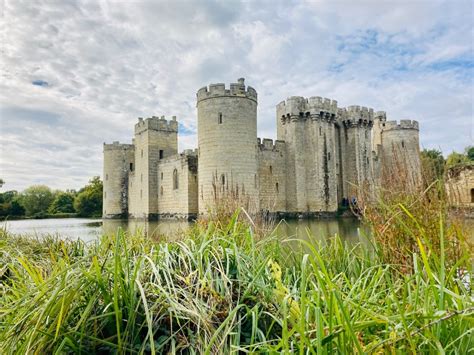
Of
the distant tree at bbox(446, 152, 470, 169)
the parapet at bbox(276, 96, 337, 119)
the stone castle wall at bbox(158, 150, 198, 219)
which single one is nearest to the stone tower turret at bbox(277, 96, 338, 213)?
the parapet at bbox(276, 96, 337, 119)

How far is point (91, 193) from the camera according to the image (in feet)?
129

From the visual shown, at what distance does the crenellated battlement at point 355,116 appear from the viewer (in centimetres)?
2441

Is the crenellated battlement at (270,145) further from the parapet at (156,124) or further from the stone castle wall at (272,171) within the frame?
the parapet at (156,124)

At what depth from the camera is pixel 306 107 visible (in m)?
21.8

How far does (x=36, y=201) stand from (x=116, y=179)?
20.2 m

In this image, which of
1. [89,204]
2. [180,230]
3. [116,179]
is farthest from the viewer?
[89,204]

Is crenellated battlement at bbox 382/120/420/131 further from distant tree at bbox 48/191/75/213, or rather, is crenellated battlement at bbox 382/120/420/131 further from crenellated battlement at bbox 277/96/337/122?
distant tree at bbox 48/191/75/213

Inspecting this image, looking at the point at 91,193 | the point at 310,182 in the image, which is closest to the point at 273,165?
the point at 310,182

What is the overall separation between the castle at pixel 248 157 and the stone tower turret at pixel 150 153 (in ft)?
0.22

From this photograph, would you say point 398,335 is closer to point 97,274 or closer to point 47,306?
point 97,274

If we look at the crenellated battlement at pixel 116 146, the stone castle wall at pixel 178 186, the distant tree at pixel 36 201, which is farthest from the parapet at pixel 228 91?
the distant tree at pixel 36 201

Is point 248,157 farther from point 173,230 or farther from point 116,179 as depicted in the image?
point 116,179

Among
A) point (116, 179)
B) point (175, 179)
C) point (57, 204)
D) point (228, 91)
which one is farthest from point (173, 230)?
point (57, 204)

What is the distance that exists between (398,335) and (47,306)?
137cm
